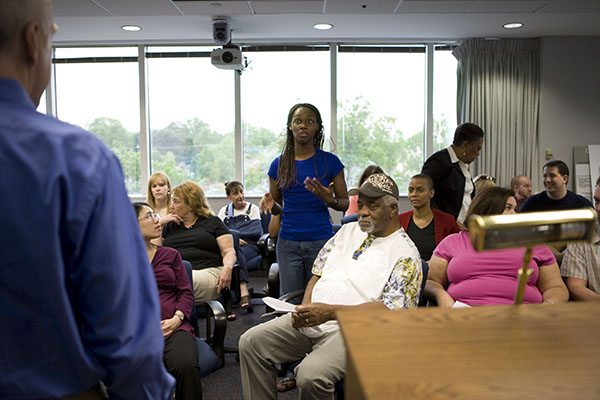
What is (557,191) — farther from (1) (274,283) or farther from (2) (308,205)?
(1) (274,283)

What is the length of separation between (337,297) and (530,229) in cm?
146

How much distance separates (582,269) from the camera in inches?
97.1

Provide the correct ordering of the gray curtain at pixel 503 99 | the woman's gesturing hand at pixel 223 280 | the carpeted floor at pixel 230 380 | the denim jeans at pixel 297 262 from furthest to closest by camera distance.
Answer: the gray curtain at pixel 503 99
the woman's gesturing hand at pixel 223 280
the carpeted floor at pixel 230 380
the denim jeans at pixel 297 262

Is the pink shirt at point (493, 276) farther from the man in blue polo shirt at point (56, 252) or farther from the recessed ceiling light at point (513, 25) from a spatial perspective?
the recessed ceiling light at point (513, 25)

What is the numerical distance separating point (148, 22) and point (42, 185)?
521 centimetres

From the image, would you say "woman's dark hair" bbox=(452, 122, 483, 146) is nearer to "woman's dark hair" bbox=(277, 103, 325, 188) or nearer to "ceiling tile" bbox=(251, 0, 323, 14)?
"woman's dark hair" bbox=(277, 103, 325, 188)

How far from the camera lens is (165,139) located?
6.73 meters

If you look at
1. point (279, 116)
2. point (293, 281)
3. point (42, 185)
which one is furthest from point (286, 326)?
point (279, 116)

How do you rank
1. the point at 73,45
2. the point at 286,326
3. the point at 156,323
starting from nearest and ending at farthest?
the point at 156,323
the point at 286,326
the point at 73,45

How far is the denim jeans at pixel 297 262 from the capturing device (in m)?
2.62

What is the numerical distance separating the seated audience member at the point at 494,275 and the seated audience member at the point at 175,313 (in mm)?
1217

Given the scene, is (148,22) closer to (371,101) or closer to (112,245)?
(371,101)

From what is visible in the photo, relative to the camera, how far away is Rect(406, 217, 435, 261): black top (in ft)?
10.1

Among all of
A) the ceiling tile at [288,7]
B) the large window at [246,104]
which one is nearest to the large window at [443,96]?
the large window at [246,104]
